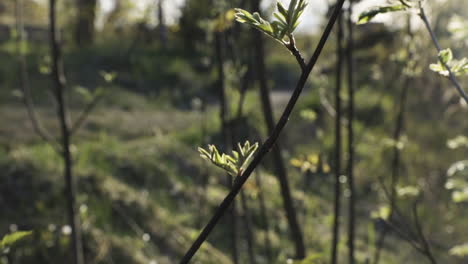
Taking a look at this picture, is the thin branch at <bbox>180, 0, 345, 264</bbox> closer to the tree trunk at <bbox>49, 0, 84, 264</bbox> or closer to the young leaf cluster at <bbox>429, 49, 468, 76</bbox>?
the young leaf cluster at <bbox>429, 49, 468, 76</bbox>

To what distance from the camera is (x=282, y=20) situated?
0.59 meters

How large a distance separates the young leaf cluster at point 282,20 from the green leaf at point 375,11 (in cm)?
28

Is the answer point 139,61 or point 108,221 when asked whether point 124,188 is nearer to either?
point 108,221

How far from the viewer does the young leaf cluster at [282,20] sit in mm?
583

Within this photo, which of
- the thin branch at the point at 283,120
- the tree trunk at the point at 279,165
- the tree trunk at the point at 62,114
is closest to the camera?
the thin branch at the point at 283,120

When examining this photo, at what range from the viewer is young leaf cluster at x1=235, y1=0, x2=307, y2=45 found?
58 cm

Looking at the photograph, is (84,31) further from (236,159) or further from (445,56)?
(236,159)

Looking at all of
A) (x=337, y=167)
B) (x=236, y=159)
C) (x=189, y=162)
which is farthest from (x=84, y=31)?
(x=236, y=159)

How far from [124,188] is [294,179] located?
8.74ft

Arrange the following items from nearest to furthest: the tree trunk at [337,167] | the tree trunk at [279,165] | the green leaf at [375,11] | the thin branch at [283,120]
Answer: the thin branch at [283,120] → the green leaf at [375,11] → the tree trunk at [279,165] → the tree trunk at [337,167]

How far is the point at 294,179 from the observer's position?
6301 mm

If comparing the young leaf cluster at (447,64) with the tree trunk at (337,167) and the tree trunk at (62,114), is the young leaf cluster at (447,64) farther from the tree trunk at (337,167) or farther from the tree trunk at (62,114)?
the tree trunk at (62,114)

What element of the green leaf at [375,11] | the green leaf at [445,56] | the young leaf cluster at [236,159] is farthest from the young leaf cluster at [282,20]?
the green leaf at [445,56]

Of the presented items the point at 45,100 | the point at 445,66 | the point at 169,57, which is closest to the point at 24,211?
the point at 445,66
